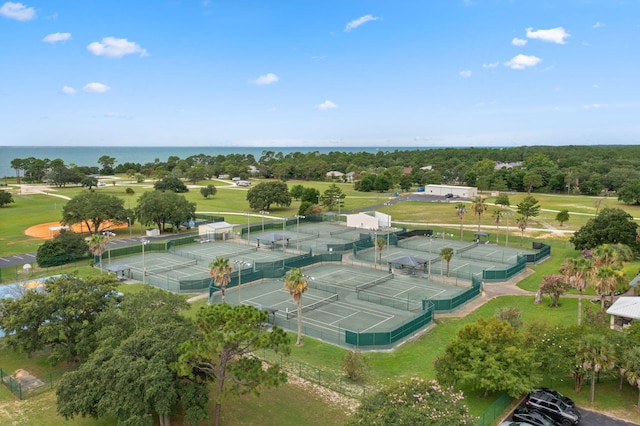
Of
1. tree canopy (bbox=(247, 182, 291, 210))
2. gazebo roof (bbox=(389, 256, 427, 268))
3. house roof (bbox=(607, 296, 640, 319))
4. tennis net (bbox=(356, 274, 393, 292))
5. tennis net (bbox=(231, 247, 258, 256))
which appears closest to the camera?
house roof (bbox=(607, 296, 640, 319))

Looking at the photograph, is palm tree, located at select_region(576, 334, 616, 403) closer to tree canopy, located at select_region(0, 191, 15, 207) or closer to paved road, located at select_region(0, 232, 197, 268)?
paved road, located at select_region(0, 232, 197, 268)

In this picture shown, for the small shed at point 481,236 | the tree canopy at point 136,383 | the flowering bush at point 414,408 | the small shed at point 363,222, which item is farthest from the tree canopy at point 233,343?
the small shed at point 363,222

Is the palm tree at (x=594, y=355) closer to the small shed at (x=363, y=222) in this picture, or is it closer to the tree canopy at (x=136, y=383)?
the tree canopy at (x=136, y=383)

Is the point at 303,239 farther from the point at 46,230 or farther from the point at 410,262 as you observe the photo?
the point at 46,230

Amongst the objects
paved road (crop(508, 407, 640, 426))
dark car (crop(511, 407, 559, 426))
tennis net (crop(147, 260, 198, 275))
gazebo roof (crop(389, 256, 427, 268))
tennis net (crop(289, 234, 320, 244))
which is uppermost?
gazebo roof (crop(389, 256, 427, 268))

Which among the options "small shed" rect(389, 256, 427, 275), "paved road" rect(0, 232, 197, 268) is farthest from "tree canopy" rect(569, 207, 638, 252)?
"paved road" rect(0, 232, 197, 268)

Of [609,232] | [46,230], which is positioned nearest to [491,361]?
[609,232]

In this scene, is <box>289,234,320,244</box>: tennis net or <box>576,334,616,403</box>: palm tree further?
<box>289,234,320,244</box>: tennis net
